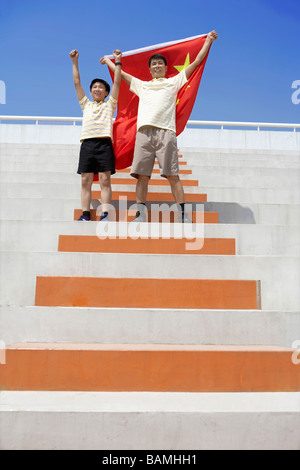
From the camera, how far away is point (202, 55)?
363cm

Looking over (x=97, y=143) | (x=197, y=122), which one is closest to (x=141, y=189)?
(x=97, y=143)

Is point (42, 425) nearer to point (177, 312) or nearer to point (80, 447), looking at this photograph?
point (80, 447)

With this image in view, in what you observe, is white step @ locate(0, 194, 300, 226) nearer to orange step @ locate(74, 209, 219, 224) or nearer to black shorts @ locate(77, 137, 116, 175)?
orange step @ locate(74, 209, 219, 224)

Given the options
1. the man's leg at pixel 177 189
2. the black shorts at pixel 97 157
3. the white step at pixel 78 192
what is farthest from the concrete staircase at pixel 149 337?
the white step at pixel 78 192

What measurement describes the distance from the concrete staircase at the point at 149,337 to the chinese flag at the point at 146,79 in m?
1.28

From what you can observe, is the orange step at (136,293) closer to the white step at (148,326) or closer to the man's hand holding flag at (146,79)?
the white step at (148,326)

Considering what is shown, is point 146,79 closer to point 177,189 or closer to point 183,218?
point 177,189

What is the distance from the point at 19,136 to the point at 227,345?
737 cm

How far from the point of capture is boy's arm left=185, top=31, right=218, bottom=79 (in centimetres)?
361

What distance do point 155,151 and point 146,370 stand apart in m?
2.14

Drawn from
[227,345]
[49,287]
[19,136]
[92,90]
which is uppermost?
[19,136]

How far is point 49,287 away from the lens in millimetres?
2314

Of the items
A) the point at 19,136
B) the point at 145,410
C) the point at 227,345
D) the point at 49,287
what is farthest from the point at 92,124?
the point at 19,136

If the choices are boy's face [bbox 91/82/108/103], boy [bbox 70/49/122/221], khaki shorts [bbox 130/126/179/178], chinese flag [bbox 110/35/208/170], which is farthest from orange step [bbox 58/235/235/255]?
boy's face [bbox 91/82/108/103]
